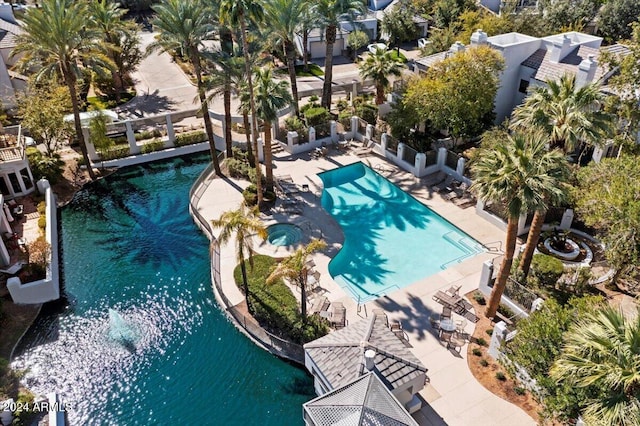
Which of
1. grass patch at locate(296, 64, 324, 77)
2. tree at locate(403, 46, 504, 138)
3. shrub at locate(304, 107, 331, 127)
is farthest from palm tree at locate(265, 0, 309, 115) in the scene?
grass patch at locate(296, 64, 324, 77)

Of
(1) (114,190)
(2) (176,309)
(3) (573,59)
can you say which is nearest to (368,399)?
(2) (176,309)

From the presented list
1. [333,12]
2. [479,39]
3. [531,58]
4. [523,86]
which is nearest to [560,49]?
[531,58]

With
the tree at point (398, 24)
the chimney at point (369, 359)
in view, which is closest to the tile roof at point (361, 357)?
the chimney at point (369, 359)

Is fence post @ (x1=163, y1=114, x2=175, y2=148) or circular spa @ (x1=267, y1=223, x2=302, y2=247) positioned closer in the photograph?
circular spa @ (x1=267, y1=223, x2=302, y2=247)

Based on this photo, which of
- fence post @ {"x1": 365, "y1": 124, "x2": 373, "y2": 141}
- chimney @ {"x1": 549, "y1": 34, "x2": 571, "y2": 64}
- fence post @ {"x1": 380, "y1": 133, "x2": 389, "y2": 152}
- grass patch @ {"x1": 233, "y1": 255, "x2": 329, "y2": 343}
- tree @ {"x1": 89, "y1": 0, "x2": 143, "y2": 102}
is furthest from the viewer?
tree @ {"x1": 89, "y1": 0, "x2": 143, "y2": 102}

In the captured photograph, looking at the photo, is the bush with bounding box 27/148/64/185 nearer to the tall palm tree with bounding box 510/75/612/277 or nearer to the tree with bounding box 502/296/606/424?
the tall palm tree with bounding box 510/75/612/277

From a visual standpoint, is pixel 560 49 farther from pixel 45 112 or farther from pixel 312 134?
pixel 45 112
